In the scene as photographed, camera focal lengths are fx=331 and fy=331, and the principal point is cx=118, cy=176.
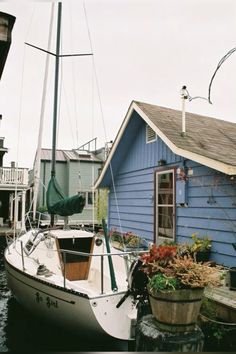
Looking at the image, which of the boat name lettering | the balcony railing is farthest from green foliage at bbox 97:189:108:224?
the boat name lettering

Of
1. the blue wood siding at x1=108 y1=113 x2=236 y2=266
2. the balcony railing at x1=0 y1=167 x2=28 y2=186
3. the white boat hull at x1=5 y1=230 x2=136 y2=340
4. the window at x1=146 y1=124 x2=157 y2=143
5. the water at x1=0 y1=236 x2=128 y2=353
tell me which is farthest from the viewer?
the balcony railing at x1=0 y1=167 x2=28 y2=186

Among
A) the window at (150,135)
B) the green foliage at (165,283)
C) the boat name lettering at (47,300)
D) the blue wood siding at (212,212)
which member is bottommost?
the boat name lettering at (47,300)

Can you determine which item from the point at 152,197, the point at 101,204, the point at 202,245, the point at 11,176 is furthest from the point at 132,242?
the point at 11,176

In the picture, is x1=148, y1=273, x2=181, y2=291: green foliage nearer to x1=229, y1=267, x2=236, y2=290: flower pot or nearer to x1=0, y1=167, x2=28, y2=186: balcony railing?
x1=229, y1=267, x2=236, y2=290: flower pot

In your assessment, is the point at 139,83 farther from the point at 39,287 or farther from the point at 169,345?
the point at 169,345

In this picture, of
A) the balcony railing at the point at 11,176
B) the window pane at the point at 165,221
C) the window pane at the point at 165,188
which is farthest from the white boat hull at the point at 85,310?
the balcony railing at the point at 11,176

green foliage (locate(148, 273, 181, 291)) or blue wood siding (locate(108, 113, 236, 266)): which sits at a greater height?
blue wood siding (locate(108, 113, 236, 266))

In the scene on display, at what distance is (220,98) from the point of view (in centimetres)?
1141

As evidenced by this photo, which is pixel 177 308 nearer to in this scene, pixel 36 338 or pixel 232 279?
pixel 232 279

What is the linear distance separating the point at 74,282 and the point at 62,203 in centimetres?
175

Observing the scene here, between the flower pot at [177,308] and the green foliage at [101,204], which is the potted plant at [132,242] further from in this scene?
the green foliage at [101,204]

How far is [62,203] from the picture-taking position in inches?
294

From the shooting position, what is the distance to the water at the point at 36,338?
5.34 m

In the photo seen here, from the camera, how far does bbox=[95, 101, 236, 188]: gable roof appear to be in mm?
6824
